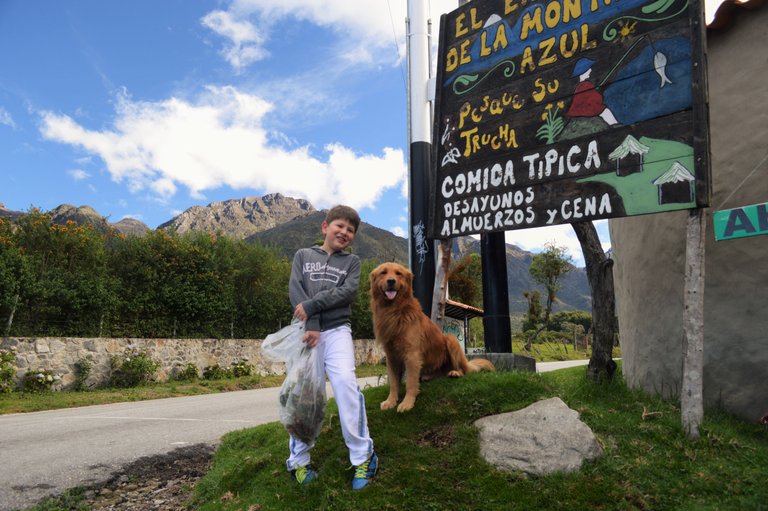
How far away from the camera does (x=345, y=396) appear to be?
Result: 3525mm

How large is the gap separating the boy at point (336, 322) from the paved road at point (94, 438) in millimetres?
2773

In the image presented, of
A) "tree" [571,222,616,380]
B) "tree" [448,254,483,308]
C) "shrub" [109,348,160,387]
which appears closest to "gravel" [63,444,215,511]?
"tree" [571,222,616,380]

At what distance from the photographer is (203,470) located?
536 cm

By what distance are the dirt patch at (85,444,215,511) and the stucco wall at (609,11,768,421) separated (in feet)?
16.5

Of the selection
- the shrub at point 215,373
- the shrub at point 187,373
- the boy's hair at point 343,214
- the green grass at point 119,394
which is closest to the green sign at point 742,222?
the boy's hair at point 343,214

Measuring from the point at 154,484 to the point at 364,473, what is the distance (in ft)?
8.89

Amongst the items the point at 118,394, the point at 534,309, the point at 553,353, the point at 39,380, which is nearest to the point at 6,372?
the point at 39,380

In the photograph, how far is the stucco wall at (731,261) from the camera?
446cm

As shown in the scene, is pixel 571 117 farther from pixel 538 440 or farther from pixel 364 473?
pixel 364 473

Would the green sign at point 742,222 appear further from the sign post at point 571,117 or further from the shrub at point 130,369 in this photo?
the shrub at point 130,369

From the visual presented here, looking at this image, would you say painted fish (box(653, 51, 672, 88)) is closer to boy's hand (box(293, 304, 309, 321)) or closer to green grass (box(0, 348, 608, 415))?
boy's hand (box(293, 304, 309, 321))

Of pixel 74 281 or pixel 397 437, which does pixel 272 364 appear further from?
pixel 397 437

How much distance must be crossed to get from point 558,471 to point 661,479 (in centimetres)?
67

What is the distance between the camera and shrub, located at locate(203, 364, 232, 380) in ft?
60.0
